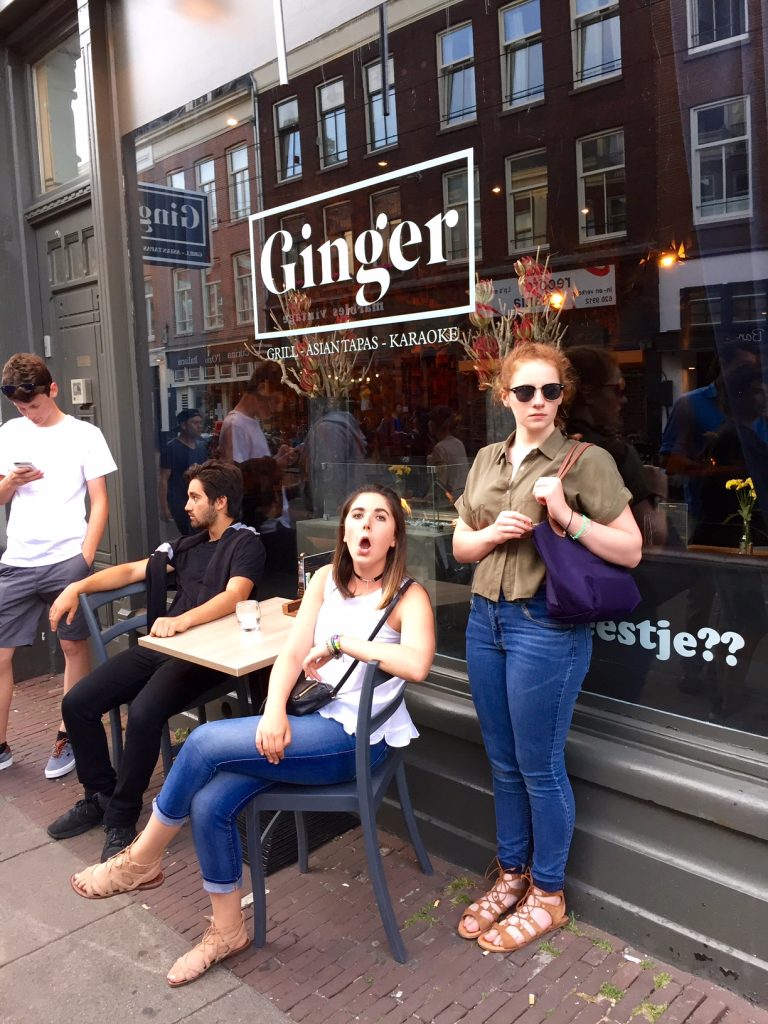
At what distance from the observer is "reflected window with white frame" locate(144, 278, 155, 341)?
5.25m

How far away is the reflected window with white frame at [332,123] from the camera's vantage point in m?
4.14

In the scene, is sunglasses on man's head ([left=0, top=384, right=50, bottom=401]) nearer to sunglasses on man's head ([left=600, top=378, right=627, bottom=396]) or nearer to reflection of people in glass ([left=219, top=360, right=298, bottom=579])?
reflection of people in glass ([left=219, top=360, right=298, bottom=579])

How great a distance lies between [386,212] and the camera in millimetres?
3949

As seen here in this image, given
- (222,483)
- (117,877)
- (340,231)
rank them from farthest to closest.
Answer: (340,231) → (222,483) → (117,877)

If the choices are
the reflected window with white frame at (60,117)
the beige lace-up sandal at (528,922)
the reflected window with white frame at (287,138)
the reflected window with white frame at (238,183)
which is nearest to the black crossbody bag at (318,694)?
the beige lace-up sandal at (528,922)

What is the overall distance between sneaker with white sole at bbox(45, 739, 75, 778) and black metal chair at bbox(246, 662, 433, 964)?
1.81 m

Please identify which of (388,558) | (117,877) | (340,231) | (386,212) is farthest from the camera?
→ (340,231)

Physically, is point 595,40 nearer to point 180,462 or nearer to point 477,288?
point 477,288

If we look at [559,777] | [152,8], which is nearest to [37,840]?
[559,777]

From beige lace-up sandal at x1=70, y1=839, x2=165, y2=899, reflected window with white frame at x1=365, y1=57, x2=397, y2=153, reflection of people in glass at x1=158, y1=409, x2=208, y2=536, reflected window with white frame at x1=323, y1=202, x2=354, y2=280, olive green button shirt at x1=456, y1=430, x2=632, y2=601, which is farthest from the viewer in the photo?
reflection of people in glass at x1=158, y1=409, x2=208, y2=536

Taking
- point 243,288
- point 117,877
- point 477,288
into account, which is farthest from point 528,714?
point 243,288

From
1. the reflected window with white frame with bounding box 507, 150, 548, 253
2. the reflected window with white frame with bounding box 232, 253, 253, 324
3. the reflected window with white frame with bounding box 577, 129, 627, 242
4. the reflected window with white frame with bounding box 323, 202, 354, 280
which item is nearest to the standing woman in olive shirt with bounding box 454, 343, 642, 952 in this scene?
the reflected window with white frame with bounding box 577, 129, 627, 242

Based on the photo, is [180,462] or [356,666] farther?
[180,462]

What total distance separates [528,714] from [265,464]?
2.51m
